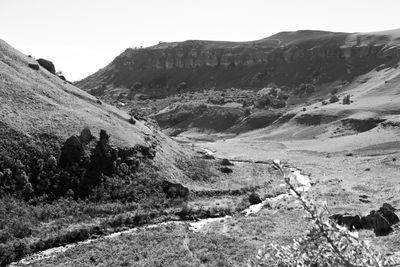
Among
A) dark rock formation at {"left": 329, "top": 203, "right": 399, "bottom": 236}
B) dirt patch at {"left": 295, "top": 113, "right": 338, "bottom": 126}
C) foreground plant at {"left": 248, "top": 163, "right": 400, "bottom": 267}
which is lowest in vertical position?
dirt patch at {"left": 295, "top": 113, "right": 338, "bottom": 126}

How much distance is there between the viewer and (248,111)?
161 m

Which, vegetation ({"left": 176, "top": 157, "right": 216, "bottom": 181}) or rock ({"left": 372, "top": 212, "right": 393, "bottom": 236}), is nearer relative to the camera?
rock ({"left": 372, "top": 212, "right": 393, "bottom": 236})

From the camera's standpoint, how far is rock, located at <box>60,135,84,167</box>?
54.5 meters

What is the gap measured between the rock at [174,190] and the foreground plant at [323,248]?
157 ft

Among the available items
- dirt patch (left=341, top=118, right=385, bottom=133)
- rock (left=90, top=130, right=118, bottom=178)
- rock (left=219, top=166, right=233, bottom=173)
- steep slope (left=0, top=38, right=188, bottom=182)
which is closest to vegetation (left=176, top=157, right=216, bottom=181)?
steep slope (left=0, top=38, right=188, bottom=182)

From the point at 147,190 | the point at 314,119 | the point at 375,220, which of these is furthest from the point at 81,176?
the point at 314,119

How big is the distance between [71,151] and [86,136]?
4.25 meters

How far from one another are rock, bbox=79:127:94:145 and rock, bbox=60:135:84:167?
4.80ft

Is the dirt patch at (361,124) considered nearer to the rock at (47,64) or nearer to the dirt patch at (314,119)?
the dirt patch at (314,119)

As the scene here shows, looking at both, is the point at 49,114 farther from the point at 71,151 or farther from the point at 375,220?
the point at 375,220

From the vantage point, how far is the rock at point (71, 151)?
179 ft

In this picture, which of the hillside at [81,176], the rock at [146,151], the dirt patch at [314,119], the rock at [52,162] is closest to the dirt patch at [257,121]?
the dirt patch at [314,119]

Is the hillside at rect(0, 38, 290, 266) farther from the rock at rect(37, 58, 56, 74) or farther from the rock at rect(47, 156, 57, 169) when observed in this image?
the rock at rect(37, 58, 56, 74)

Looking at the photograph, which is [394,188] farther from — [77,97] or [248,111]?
[248,111]
